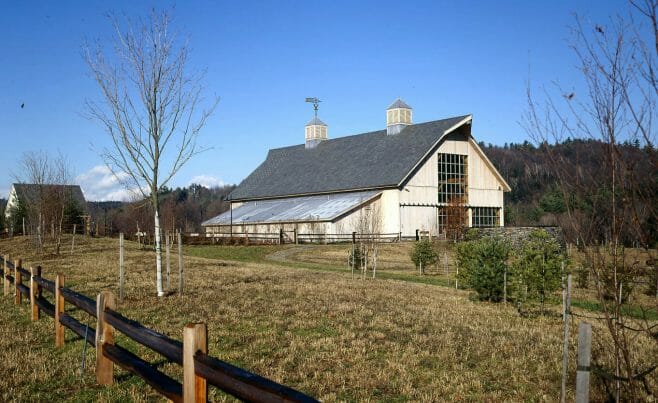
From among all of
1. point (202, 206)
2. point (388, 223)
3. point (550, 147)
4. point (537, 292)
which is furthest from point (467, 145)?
point (202, 206)

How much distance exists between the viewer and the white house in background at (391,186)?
47.4m

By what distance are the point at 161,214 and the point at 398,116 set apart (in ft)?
157

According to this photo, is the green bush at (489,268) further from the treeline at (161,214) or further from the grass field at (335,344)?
the treeline at (161,214)

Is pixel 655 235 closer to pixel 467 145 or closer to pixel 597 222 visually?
pixel 597 222

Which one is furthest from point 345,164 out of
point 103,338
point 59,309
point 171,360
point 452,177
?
point 171,360

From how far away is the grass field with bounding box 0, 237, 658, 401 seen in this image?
7.71 metres

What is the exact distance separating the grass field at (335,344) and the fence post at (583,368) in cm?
169

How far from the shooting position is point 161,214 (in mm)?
89312

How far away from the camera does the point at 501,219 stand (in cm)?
5259

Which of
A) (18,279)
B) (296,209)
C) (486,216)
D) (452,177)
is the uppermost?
(452,177)

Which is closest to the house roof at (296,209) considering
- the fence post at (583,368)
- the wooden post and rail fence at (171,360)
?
the wooden post and rail fence at (171,360)

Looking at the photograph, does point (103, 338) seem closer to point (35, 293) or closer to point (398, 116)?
point (35, 293)

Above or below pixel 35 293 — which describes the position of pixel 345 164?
above

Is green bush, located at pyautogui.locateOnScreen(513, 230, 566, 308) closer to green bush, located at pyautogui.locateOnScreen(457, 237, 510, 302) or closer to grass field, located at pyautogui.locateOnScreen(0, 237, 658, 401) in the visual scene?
grass field, located at pyautogui.locateOnScreen(0, 237, 658, 401)
